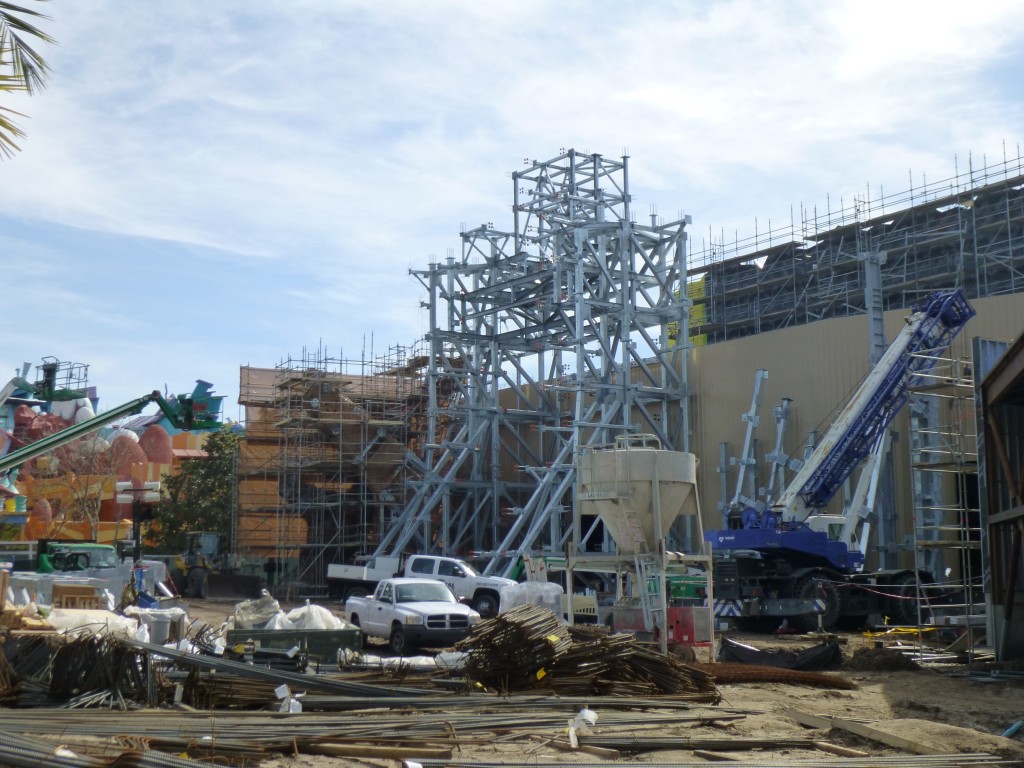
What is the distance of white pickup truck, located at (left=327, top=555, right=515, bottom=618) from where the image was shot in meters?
31.3

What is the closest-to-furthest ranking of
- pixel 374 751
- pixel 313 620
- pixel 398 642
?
pixel 374 751 < pixel 313 620 < pixel 398 642

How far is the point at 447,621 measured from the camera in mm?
24203

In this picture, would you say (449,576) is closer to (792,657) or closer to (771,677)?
(792,657)

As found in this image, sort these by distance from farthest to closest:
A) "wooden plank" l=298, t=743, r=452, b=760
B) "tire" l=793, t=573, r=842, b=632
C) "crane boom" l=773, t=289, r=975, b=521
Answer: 1. "crane boom" l=773, t=289, r=975, b=521
2. "tire" l=793, t=573, r=842, b=632
3. "wooden plank" l=298, t=743, r=452, b=760

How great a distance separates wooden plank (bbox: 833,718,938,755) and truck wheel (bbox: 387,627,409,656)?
1283 cm

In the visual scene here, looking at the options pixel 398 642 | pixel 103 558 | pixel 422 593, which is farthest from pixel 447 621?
pixel 103 558

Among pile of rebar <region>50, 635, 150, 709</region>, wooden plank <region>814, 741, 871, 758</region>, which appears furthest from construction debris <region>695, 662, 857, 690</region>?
pile of rebar <region>50, 635, 150, 709</region>

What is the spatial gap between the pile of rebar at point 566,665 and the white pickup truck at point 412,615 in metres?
8.24

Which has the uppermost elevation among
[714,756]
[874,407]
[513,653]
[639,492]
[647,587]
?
[874,407]

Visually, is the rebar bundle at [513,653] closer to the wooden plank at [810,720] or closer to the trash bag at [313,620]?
the wooden plank at [810,720]

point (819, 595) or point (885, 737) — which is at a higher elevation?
point (819, 595)

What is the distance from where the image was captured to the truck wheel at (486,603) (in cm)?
3105

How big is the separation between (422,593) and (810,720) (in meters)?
13.4

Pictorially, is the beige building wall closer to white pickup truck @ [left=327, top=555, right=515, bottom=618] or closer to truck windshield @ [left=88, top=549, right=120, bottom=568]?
white pickup truck @ [left=327, top=555, right=515, bottom=618]
